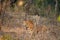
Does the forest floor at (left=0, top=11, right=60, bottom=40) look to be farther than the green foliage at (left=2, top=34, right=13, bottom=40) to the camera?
Yes

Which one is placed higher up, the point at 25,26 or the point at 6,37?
the point at 25,26

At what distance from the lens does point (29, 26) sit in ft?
15.7

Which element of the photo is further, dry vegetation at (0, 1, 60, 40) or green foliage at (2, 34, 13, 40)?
dry vegetation at (0, 1, 60, 40)

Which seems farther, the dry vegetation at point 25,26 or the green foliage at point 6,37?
the dry vegetation at point 25,26

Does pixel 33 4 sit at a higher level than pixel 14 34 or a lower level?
higher

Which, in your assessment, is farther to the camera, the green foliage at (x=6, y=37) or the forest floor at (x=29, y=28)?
the forest floor at (x=29, y=28)

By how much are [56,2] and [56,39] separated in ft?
5.40

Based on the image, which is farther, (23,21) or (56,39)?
(23,21)

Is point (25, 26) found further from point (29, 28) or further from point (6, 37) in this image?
point (6, 37)

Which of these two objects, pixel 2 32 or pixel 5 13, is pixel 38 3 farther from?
pixel 2 32

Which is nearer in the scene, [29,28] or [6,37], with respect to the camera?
[6,37]

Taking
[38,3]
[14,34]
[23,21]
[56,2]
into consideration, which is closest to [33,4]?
[38,3]

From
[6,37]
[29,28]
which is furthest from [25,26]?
[6,37]

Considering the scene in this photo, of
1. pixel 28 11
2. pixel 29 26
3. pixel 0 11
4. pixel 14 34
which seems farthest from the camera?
pixel 28 11
